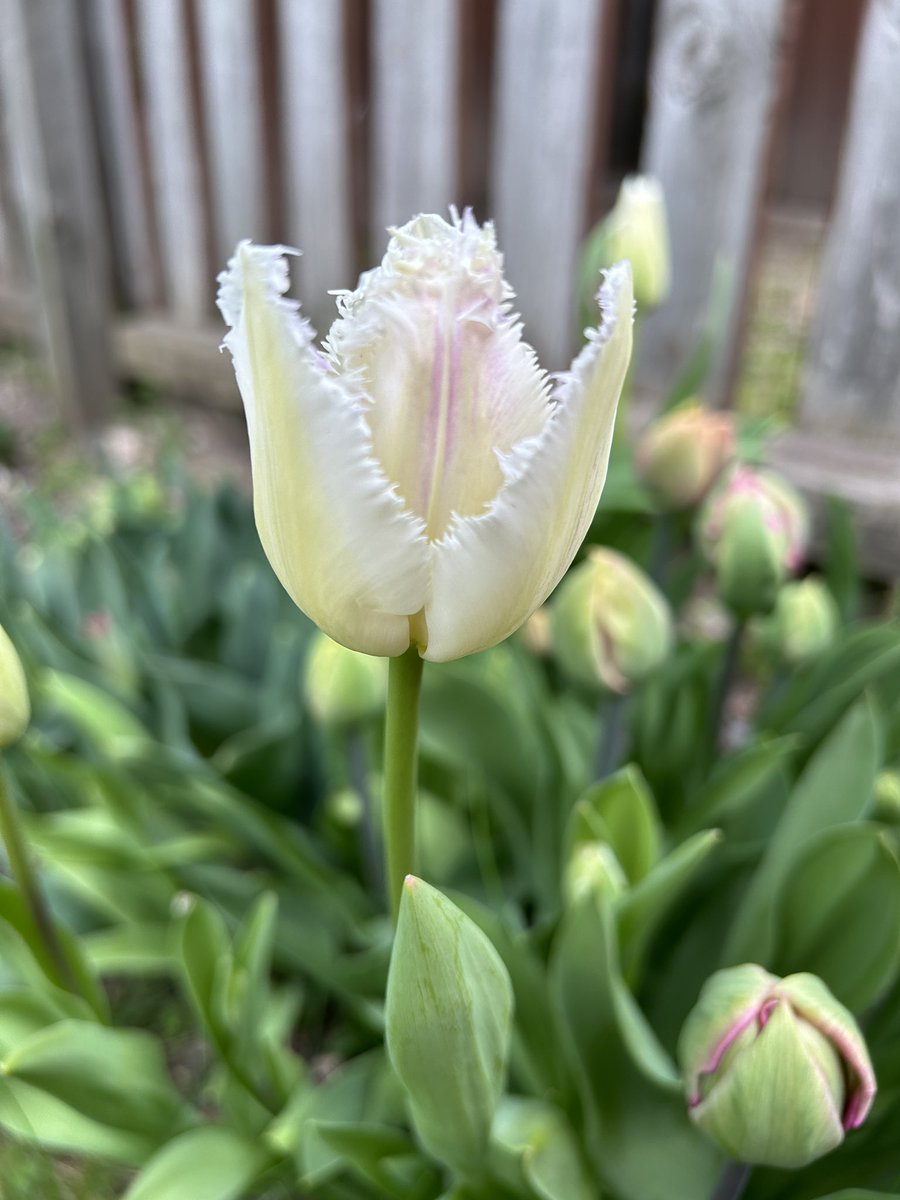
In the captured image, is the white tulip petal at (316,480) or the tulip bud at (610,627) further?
the tulip bud at (610,627)

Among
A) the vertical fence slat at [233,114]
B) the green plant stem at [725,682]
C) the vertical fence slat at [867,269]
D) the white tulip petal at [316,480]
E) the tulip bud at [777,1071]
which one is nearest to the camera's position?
the white tulip petal at [316,480]

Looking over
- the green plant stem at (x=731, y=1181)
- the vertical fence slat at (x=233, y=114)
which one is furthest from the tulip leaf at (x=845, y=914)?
the vertical fence slat at (x=233, y=114)

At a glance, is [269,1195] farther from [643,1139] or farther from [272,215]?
[272,215]

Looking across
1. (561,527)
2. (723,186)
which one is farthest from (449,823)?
(723,186)

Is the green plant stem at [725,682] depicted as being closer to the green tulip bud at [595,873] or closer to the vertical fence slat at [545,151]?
the green tulip bud at [595,873]

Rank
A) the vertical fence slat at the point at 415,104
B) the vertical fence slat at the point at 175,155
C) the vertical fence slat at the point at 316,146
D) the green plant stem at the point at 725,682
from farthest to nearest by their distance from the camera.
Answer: the vertical fence slat at the point at 175,155 → the vertical fence slat at the point at 316,146 → the vertical fence slat at the point at 415,104 → the green plant stem at the point at 725,682

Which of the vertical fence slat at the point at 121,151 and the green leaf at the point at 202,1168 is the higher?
the vertical fence slat at the point at 121,151
